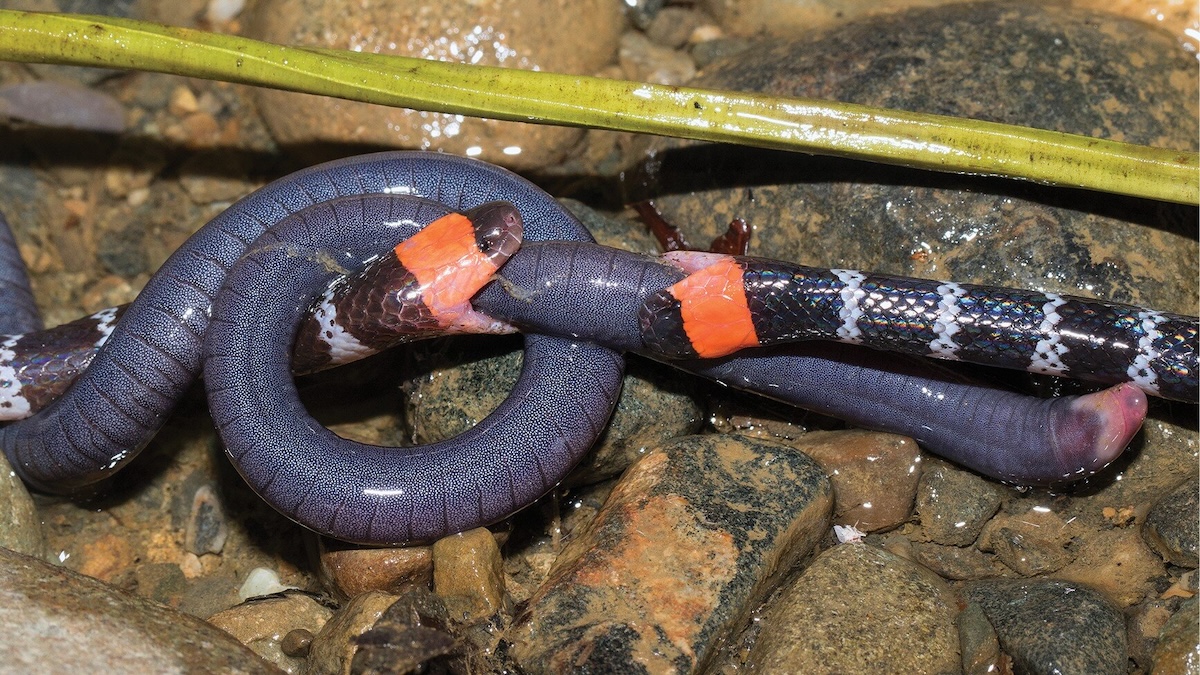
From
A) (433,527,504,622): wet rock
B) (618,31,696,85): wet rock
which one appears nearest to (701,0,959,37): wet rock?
(618,31,696,85): wet rock

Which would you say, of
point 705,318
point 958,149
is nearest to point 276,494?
point 705,318

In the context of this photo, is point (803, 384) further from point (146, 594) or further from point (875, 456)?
point (146, 594)

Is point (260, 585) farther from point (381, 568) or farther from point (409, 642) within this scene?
point (409, 642)

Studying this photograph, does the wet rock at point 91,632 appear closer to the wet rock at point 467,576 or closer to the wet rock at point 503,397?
the wet rock at point 467,576

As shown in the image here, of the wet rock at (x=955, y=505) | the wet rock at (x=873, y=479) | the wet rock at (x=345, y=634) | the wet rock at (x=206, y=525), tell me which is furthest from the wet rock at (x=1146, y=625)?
the wet rock at (x=206, y=525)

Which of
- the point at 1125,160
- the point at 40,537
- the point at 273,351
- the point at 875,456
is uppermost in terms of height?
the point at 1125,160
